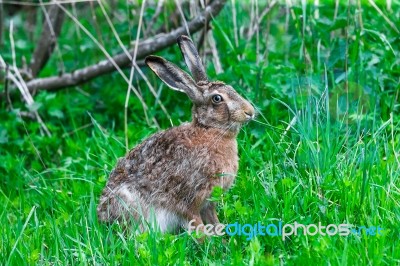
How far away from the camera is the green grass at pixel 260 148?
4.22m

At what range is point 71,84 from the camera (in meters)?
7.09

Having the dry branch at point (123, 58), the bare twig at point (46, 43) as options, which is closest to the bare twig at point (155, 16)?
the dry branch at point (123, 58)

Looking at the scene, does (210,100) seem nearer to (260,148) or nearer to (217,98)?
(217,98)

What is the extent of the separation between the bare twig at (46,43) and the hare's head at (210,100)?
2.67 meters

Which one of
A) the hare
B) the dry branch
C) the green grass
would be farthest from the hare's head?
the dry branch

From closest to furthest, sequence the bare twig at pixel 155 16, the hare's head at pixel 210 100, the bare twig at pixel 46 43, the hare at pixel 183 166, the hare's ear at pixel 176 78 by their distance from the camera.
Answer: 1. the hare at pixel 183 166
2. the hare's head at pixel 210 100
3. the hare's ear at pixel 176 78
4. the bare twig at pixel 155 16
5. the bare twig at pixel 46 43

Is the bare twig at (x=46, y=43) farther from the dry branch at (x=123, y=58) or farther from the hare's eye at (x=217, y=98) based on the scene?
the hare's eye at (x=217, y=98)

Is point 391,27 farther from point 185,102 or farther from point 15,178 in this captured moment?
point 15,178

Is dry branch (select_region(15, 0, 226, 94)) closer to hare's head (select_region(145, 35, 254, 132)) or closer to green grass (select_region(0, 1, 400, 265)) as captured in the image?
green grass (select_region(0, 1, 400, 265))

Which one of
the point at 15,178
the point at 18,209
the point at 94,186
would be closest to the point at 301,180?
the point at 94,186

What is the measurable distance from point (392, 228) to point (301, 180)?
0.62 m

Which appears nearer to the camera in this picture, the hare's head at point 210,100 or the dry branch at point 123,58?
the hare's head at point 210,100

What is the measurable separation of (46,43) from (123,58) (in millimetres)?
893

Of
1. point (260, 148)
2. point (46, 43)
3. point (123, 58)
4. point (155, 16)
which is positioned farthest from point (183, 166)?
point (46, 43)
